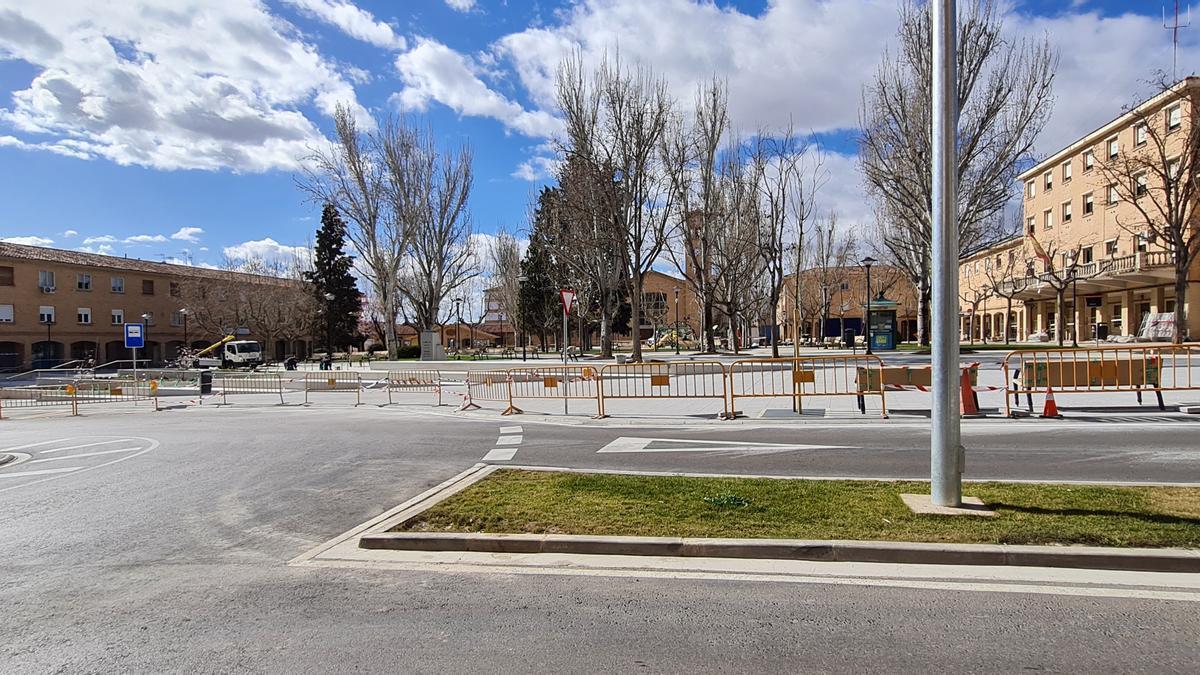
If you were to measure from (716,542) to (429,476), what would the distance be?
4.54m

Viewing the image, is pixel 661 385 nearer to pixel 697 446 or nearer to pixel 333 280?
pixel 697 446

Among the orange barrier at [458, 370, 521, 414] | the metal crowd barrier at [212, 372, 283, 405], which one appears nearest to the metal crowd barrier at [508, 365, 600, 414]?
the orange barrier at [458, 370, 521, 414]

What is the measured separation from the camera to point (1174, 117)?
113ft

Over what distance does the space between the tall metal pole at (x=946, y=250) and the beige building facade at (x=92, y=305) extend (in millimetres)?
58993

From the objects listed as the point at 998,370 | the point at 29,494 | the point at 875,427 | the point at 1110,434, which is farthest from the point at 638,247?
the point at 29,494

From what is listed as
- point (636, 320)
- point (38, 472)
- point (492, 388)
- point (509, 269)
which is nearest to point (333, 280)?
point (509, 269)

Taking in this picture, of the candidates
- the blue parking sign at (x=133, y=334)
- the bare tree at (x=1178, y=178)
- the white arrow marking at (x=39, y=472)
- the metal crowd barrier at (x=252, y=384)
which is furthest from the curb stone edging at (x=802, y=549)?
the bare tree at (x=1178, y=178)

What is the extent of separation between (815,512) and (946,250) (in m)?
2.56

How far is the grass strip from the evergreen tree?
55523mm

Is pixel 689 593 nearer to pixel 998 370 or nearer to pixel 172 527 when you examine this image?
pixel 172 527

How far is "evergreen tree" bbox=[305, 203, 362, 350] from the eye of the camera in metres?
57.6

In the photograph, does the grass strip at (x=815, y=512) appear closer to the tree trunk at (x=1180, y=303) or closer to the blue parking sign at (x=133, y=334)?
the blue parking sign at (x=133, y=334)

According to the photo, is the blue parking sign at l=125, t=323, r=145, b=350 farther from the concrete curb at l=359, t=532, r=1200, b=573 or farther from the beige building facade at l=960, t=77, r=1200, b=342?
the beige building facade at l=960, t=77, r=1200, b=342

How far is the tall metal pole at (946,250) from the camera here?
18.2 ft
